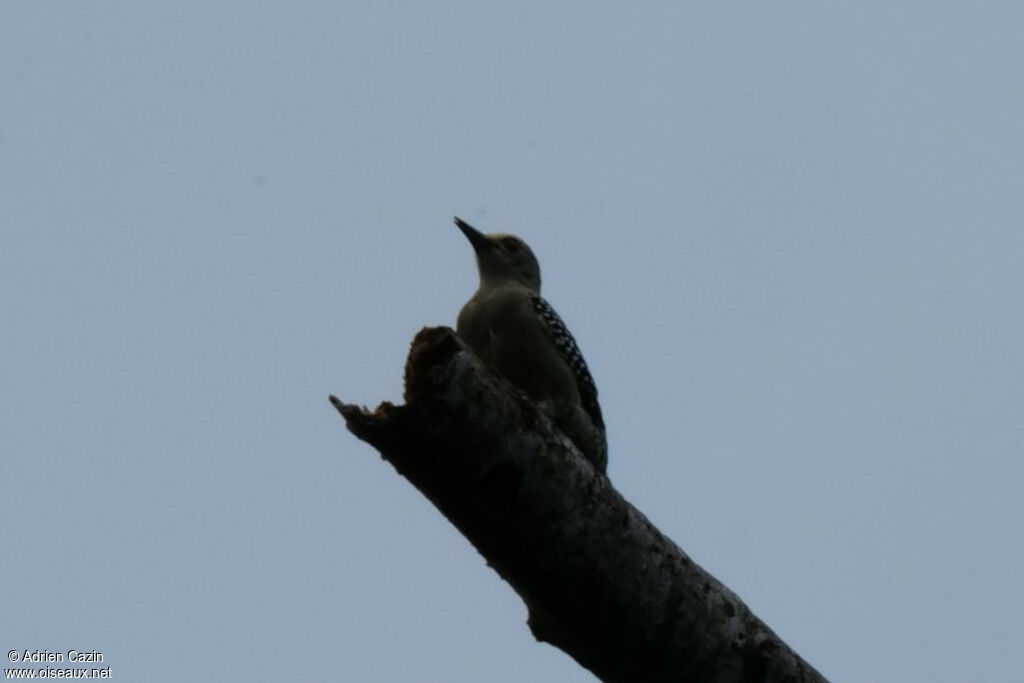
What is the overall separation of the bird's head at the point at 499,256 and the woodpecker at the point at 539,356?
2.27 ft

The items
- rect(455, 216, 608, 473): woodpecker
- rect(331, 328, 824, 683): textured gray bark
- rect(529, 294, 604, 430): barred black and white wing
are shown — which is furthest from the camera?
rect(529, 294, 604, 430): barred black and white wing

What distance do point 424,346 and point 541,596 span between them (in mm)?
1138

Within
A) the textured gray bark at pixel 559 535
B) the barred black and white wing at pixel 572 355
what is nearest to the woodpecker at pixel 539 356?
the barred black and white wing at pixel 572 355

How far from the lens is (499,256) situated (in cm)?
1094

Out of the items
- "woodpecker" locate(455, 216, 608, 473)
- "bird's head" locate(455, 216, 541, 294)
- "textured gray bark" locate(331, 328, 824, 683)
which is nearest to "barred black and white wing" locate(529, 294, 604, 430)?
"woodpecker" locate(455, 216, 608, 473)

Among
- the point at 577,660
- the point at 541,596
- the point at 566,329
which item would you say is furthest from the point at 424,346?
the point at 566,329

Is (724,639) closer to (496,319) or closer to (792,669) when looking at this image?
(792,669)

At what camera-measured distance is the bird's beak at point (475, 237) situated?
10844 mm

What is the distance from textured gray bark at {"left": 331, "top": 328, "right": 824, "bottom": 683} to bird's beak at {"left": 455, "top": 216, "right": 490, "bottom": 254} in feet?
17.0

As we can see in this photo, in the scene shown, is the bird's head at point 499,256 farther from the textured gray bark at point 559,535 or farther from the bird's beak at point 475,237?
the textured gray bark at point 559,535

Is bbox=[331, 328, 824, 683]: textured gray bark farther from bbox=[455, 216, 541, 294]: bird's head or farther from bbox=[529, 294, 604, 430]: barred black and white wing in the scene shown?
bbox=[455, 216, 541, 294]: bird's head

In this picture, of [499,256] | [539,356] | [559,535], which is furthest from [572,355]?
[559,535]

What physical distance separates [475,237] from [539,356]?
1961mm

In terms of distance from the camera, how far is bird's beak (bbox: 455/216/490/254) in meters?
10.8
